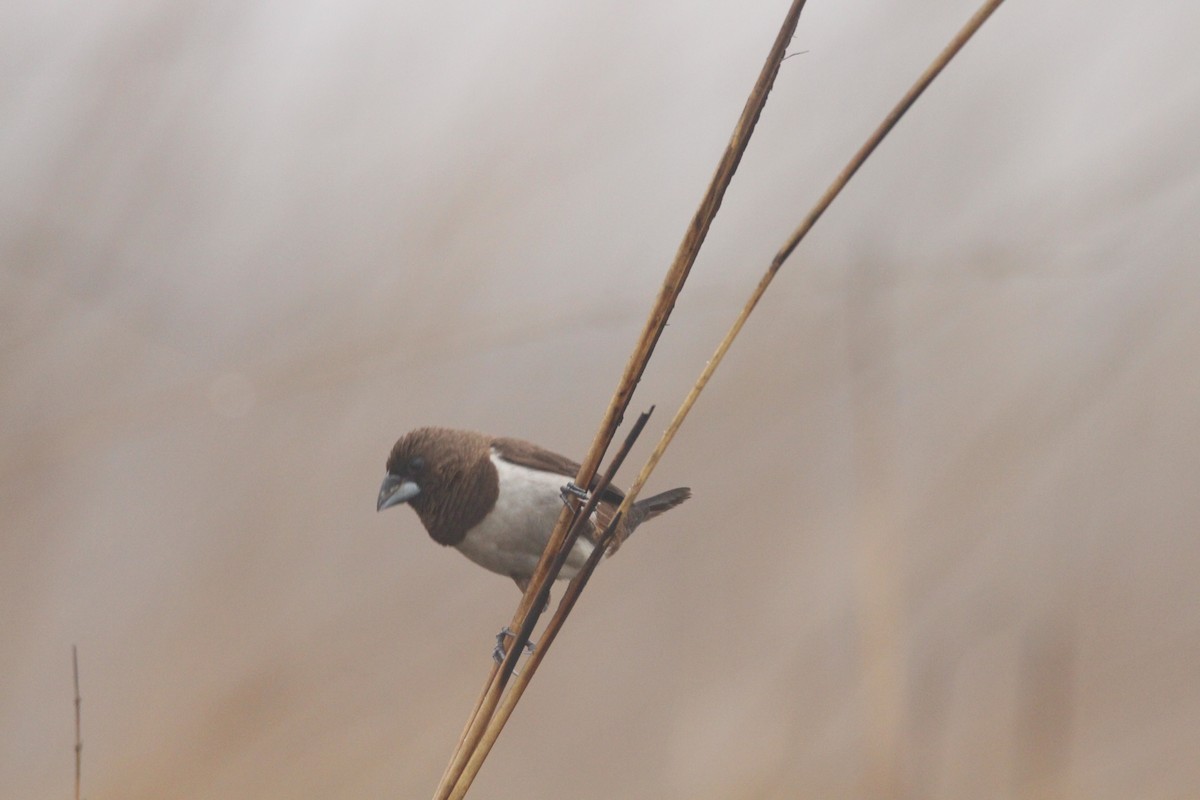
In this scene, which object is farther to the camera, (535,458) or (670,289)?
(535,458)

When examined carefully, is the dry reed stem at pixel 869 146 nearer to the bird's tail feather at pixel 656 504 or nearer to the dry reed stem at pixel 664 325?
the dry reed stem at pixel 664 325

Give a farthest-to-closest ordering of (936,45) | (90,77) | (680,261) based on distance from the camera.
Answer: (936,45) → (90,77) → (680,261)

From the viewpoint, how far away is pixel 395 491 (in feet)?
5.39

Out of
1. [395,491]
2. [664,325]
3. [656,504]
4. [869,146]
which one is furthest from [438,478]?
[869,146]

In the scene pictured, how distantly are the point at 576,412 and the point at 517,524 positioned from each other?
0.74ft

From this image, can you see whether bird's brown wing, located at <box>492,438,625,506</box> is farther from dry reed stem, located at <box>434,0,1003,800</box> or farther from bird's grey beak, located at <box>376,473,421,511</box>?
dry reed stem, located at <box>434,0,1003,800</box>

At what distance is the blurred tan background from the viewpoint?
147 cm

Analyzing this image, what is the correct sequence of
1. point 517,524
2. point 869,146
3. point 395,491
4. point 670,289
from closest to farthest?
point 869,146 < point 670,289 < point 395,491 < point 517,524

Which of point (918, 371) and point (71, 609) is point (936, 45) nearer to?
point (918, 371)

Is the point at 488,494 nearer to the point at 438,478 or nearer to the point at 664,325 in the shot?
the point at 438,478

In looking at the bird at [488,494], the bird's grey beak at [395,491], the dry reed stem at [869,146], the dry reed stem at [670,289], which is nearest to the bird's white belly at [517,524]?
the bird at [488,494]

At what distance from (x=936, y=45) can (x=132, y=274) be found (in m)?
1.37

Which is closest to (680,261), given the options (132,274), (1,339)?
(132,274)

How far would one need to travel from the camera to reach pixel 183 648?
1.64 metres
